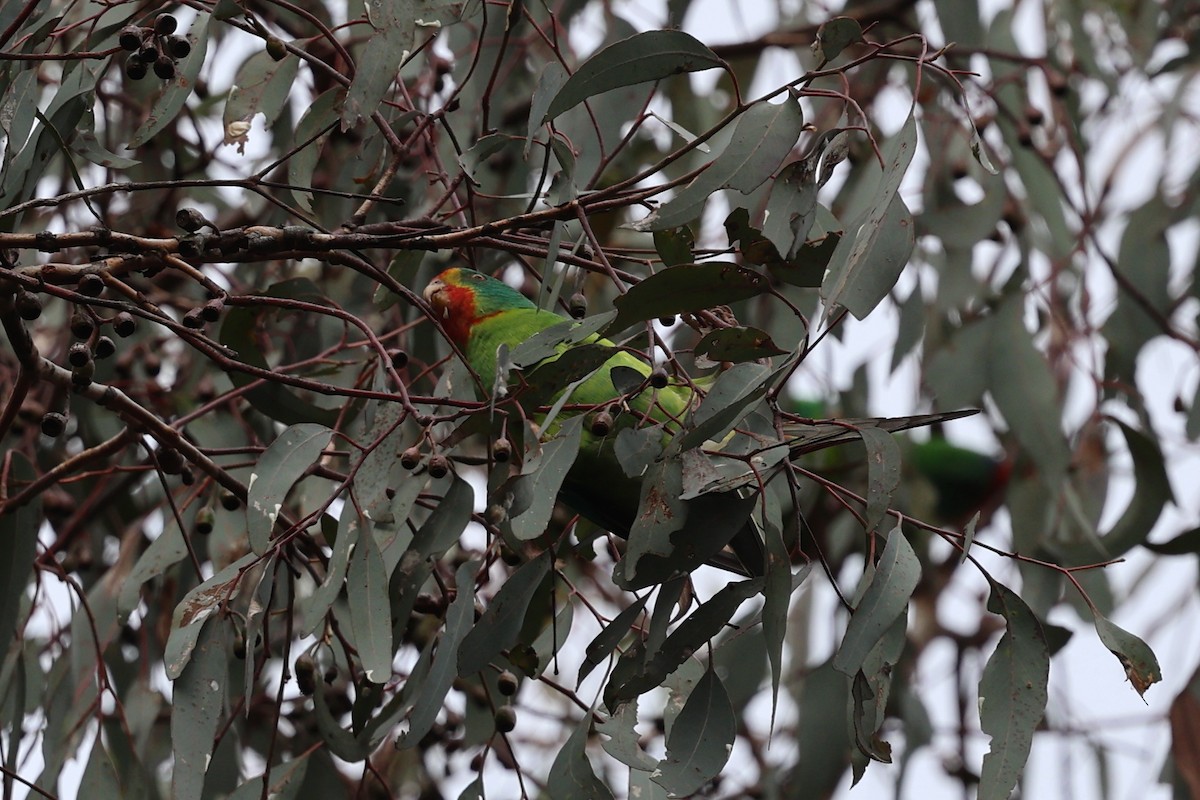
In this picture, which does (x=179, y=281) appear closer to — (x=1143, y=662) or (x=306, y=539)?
(x=306, y=539)

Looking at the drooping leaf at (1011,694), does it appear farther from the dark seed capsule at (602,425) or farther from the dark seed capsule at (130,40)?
the dark seed capsule at (130,40)

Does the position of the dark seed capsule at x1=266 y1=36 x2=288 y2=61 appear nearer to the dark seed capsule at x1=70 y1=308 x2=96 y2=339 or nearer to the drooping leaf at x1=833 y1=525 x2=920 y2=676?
the dark seed capsule at x1=70 y1=308 x2=96 y2=339

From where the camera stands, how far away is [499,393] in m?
1.68

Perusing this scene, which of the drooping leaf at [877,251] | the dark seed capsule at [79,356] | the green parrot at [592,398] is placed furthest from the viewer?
the green parrot at [592,398]

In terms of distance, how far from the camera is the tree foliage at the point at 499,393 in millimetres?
1688

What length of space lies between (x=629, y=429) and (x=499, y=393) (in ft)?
0.57

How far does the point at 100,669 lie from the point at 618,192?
1218 millimetres

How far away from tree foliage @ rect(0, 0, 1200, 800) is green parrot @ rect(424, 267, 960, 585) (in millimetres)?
13

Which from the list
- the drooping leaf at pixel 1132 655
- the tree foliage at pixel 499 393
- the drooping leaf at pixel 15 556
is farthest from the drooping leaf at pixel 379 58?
the drooping leaf at pixel 1132 655

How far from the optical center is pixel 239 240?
1.76 meters

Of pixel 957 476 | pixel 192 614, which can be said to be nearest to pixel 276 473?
pixel 192 614

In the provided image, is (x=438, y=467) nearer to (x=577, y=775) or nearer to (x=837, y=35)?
(x=577, y=775)

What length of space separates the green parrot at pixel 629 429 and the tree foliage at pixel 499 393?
0.04 feet

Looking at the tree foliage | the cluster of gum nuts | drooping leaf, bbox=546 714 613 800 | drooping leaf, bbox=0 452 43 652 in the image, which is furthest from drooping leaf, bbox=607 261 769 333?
drooping leaf, bbox=0 452 43 652
